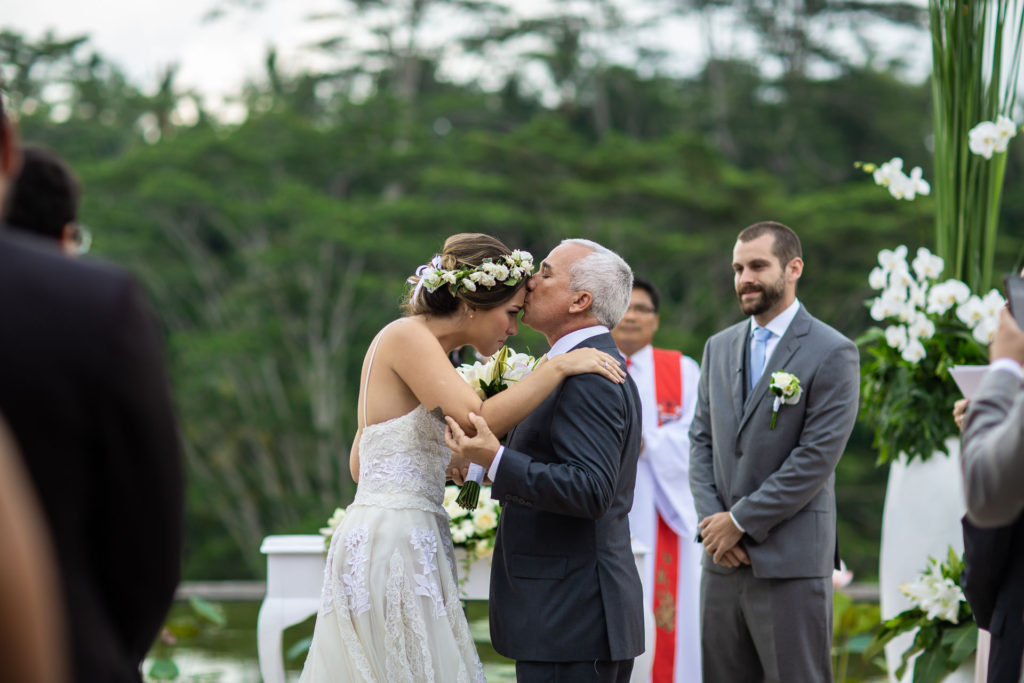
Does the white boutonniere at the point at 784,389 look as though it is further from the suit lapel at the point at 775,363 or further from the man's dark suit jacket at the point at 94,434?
the man's dark suit jacket at the point at 94,434

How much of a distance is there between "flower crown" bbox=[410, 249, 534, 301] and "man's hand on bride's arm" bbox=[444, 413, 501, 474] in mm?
380

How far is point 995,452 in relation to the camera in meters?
2.05

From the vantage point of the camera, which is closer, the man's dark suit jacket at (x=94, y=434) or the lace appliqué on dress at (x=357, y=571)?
the man's dark suit jacket at (x=94, y=434)

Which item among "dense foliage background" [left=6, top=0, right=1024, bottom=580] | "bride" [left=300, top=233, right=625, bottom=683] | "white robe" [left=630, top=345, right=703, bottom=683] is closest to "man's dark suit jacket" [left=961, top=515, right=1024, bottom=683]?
"bride" [left=300, top=233, right=625, bottom=683]

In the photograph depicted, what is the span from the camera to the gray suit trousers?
3.92 m

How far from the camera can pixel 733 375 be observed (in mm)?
4285

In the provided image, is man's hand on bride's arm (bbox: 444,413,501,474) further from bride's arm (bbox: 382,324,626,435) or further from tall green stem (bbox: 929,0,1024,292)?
tall green stem (bbox: 929,0,1024,292)

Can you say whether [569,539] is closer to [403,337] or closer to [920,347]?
[403,337]

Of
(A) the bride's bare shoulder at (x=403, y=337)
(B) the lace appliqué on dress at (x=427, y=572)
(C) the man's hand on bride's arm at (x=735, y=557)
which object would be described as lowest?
(C) the man's hand on bride's arm at (x=735, y=557)

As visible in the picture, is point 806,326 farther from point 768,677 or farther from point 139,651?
point 139,651

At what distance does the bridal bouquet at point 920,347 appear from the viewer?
4676 mm

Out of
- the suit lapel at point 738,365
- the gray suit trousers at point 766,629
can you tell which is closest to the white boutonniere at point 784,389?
the suit lapel at point 738,365

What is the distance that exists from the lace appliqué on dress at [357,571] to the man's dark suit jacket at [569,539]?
14.2 inches

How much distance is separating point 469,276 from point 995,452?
1.51 metres
